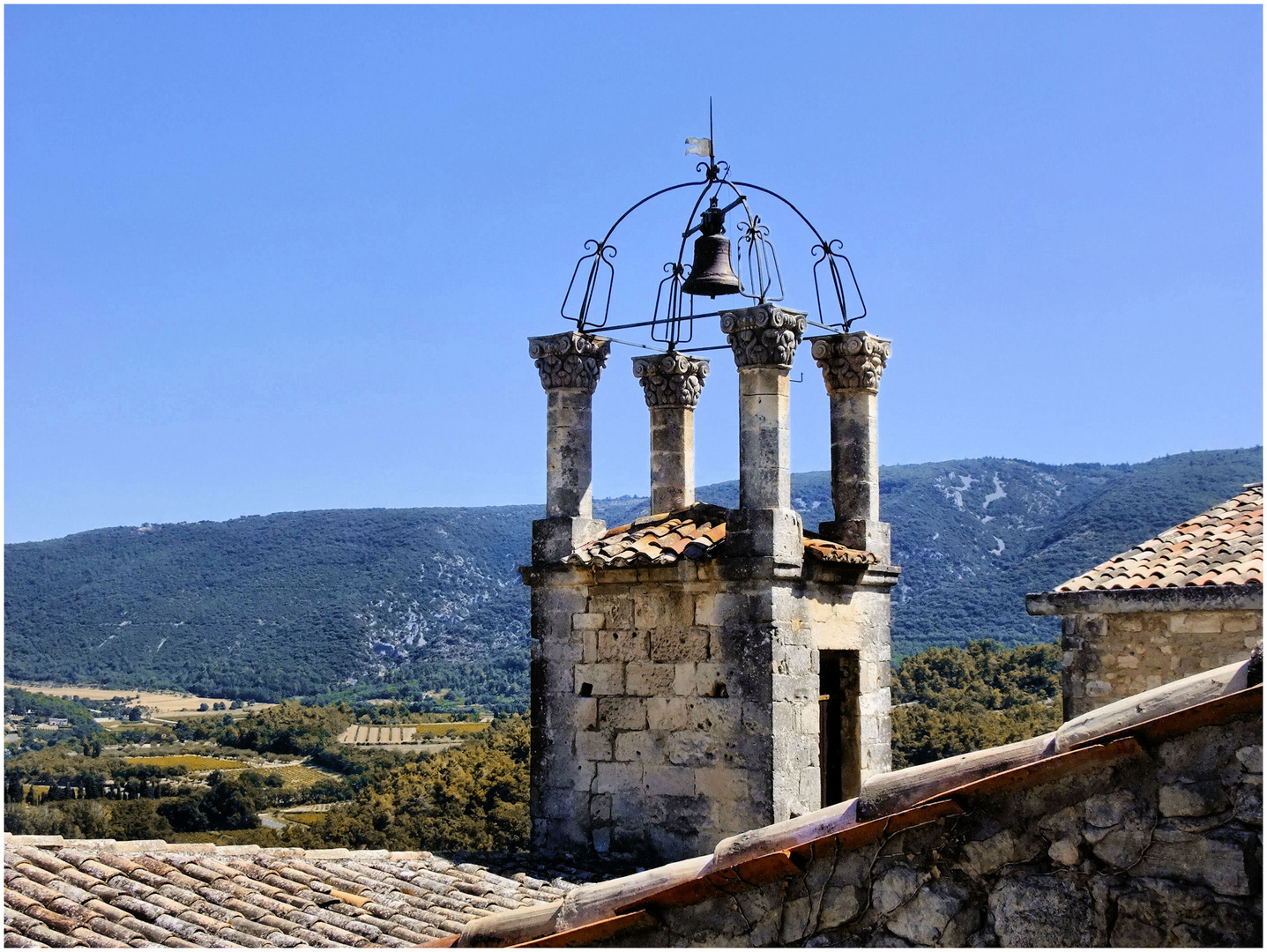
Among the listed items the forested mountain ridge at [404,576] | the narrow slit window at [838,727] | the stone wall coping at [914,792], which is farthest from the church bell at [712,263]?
the forested mountain ridge at [404,576]

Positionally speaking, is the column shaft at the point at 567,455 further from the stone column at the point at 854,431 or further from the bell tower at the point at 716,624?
the stone column at the point at 854,431

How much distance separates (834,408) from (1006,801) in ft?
20.4

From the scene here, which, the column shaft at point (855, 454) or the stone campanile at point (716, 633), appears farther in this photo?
the column shaft at point (855, 454)

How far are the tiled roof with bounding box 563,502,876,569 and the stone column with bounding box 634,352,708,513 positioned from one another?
31.5 inches

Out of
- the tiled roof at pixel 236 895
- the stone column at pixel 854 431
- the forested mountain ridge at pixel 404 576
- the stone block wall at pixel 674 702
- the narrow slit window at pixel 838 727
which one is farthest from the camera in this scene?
the forested mountain ridge at pixel 404 576

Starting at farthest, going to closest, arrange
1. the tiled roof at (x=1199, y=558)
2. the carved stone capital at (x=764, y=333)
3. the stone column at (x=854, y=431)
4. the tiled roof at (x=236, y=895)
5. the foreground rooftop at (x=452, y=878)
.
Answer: the tiled roof at (x=1199, y=558), the stone column at (x=854, y=431), the carved stone capital at (x=764, y=333), the tiled roof at (x=236, y=895), the foreground rooftop at (x=452, y=878)

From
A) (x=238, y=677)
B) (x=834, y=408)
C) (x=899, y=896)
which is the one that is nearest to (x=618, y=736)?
(x=834, y=408)

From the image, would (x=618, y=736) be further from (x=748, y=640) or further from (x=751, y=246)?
(x=751, y=246)

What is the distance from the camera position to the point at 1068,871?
413cm

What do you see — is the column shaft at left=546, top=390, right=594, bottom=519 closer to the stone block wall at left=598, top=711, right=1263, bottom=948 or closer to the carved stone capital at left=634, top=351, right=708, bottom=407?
the carved stone capital at left=634, top=351, right=708, bottom=407

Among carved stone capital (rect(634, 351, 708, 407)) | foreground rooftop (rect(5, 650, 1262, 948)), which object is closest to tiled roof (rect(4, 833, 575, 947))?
foreground rooftop (rect(5, 650, 1262, 948))

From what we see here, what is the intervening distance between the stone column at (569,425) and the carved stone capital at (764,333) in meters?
1.26

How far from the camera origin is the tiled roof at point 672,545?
9.18 metres

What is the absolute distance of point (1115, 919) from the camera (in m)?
4.06
